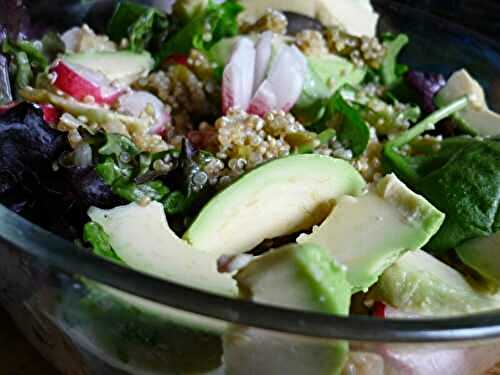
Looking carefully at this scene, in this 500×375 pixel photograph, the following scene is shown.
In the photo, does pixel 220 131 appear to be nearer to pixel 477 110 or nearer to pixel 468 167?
pixel 468 167

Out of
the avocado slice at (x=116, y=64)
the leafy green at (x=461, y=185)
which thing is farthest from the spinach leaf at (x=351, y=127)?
the avocado slice at (x=116, y=64)

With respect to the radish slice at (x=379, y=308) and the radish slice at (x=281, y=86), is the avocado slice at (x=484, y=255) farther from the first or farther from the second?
the radish slice at (x=281, y=86)

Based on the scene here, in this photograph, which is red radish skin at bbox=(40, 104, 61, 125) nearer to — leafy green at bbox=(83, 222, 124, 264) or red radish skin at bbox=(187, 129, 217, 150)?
red radish skin at bbox=(187, 129, 217, 150)

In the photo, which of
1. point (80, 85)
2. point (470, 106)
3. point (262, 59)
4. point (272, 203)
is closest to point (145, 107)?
point (80, 85)

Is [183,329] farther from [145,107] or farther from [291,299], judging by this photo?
[145,107]

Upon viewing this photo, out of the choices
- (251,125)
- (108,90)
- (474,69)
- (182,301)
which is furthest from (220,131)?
(474,69)

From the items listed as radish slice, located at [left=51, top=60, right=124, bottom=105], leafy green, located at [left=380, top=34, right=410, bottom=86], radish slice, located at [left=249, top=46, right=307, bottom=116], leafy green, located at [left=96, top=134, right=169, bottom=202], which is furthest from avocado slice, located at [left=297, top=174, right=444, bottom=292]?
leafy green, located at [left=380, top=34, right=410, bottom=86]
